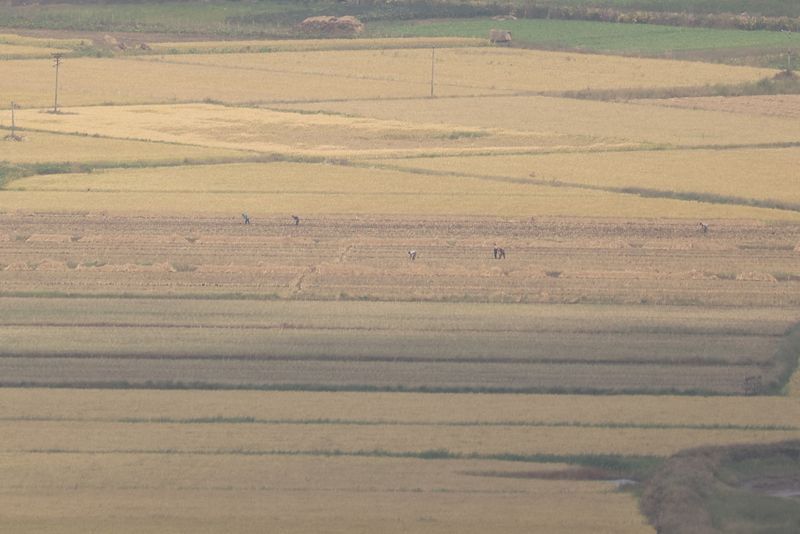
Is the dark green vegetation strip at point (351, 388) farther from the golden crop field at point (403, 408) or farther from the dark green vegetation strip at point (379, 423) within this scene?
the dark green vegetation strip at point (379, 423)

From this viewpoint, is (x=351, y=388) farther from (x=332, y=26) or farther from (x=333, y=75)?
(x=332, y=26)

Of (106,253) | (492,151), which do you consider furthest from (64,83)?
(106,253)

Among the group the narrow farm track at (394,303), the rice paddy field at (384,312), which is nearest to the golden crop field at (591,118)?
the rice paddy field at (384,312)

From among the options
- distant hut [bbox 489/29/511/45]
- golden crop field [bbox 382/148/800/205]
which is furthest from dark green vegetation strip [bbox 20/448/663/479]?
distant hut [bbox 489/29/511/45]

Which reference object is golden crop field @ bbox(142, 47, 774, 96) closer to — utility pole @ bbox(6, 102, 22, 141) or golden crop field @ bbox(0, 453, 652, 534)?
utility pole @ bbox(6, 102, 22, 141)

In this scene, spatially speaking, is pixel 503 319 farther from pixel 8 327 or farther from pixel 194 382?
pixel 8 327

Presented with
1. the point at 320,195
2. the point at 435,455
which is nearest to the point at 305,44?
the point at 320,195

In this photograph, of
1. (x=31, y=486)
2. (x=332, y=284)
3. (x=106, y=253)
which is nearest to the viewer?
(x=31, y=486)
